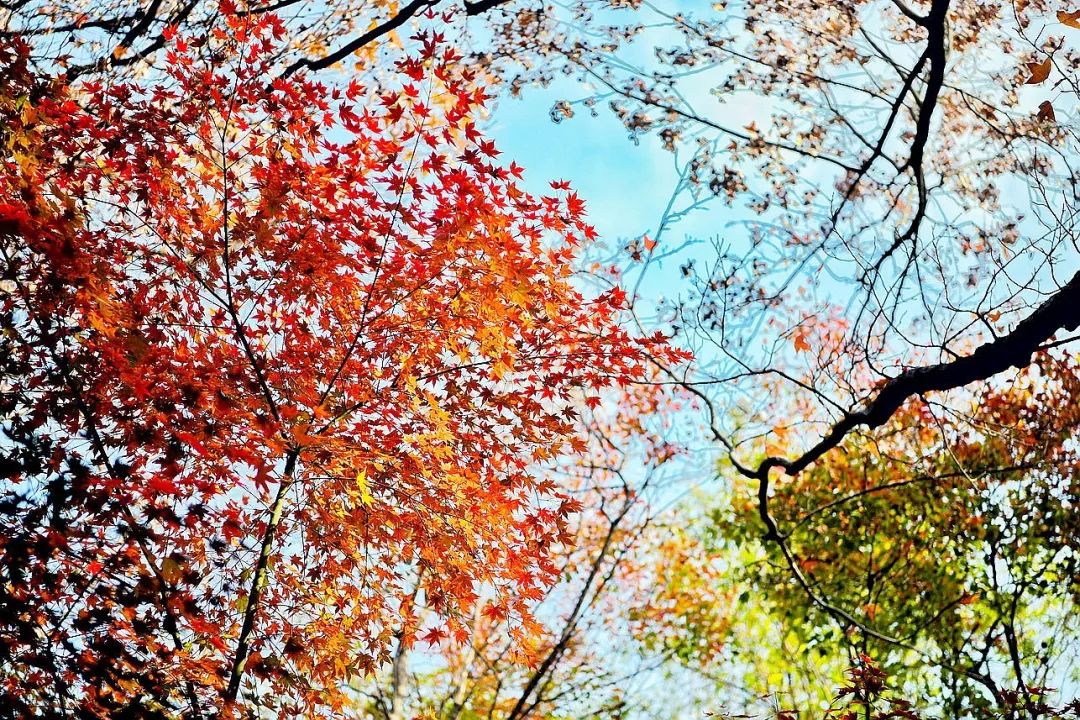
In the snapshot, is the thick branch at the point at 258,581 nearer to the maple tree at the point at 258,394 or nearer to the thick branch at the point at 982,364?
the maple tree at the point at 258,394

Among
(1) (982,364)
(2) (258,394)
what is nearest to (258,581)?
(2) (258,394)

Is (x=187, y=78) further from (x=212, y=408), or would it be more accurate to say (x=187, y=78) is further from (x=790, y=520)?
(x=790, y=520)

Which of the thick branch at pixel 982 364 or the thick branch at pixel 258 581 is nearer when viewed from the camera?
the thick branch at pixel 258 581

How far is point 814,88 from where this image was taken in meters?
7.30

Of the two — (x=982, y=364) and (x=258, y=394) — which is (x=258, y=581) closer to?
(x=258, y=394)

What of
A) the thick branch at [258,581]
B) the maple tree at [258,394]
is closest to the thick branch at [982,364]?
the maple tree at [258,394]

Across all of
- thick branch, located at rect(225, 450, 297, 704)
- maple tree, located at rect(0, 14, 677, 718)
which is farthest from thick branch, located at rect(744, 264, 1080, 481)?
thick branch, located at rect(225, 450, 297, 704)

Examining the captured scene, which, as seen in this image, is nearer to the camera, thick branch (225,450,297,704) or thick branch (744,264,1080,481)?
thick branch (225,450,297,704)

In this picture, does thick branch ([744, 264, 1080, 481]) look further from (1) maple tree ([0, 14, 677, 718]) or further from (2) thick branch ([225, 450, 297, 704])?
(2) thick branch ([225, 450, 297, 704])

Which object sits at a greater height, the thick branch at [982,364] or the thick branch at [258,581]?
the thick branch at [982,364]

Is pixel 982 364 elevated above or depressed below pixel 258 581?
above

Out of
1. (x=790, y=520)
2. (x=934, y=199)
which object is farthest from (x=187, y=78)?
(x=790, y=520)

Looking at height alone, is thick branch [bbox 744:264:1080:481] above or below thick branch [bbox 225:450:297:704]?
above

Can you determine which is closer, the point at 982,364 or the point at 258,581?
the point at 258,581
